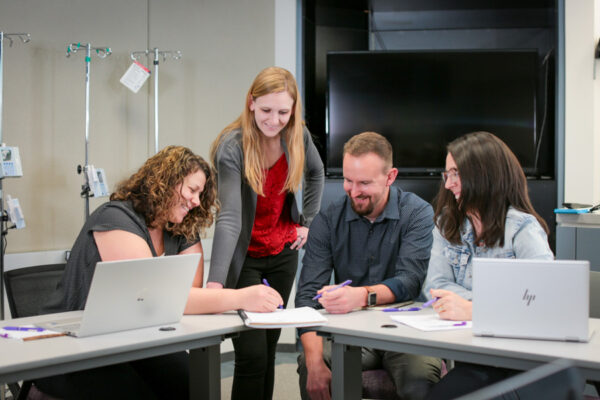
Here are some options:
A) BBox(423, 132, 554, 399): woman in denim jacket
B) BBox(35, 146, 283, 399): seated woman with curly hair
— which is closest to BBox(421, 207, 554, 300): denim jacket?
BBox(423, 132, 554, 399): woman in denim jacket

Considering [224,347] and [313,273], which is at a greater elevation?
[313,273]

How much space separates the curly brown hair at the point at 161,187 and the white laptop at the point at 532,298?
977 millimetres

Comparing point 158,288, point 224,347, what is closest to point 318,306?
point 158,288

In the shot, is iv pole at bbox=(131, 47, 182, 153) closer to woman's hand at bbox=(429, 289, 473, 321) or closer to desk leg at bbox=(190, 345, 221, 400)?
desk leg at bbox=(190, 345, 221, 400)

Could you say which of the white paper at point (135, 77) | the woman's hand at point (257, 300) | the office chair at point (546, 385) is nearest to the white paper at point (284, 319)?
the woman's hand at point (257, 300)

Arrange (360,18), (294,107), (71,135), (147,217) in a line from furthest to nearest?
(360,18)
(71,135)
(294,107)
(147,217)

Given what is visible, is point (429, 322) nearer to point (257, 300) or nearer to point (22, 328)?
point (257, 300)

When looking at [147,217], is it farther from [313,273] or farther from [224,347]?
[224,347]

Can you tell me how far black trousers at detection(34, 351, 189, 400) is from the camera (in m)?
1.65

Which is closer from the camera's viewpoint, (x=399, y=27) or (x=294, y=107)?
(x=294, y=107)

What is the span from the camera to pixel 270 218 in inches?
96.7

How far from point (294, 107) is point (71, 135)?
166cm

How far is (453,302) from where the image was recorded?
1.80 m

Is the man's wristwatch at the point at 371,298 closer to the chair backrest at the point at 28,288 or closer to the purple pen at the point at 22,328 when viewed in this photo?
the purple pen at the point at 22,328
